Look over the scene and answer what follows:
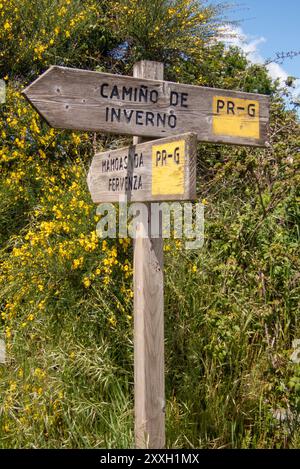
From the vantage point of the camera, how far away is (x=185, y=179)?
9.32ft

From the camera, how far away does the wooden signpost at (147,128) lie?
304 centimetres

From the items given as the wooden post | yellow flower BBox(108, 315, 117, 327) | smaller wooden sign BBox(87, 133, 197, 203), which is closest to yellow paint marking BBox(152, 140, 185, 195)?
smaller wooden sign BBox(87, 133, 197, 203)

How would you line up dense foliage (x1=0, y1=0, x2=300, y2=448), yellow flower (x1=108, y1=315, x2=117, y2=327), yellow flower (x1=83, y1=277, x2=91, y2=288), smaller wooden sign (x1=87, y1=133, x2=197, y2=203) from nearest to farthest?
smaller wooden sign (x1=87, y1=133, x2=197, y2=203), dense foliage (x1=0, y1=0, x2=300, y2=448), yellow flower (x1=108, y1=315, x2=117, y2=327), yellow flower (x1=83, y1=277, x2=91, y2=288)

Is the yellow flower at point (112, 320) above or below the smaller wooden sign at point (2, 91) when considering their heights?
below

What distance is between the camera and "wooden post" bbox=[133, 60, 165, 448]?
10.2 feet

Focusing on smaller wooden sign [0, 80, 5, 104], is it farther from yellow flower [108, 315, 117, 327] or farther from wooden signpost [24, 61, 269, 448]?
wooden signpost [24, 61, 269, 448]

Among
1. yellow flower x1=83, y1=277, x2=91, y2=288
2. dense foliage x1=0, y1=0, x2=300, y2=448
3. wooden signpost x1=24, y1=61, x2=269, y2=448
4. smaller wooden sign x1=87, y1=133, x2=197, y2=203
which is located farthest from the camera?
yellow flower x1=83, y1=277, x2=91, y2=288

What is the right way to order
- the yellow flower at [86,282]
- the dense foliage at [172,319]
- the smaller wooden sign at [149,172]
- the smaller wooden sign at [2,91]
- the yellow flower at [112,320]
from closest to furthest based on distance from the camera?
the smaller wooden sign at [149,172] < the dense foliage at [172,319] < the yellow flower at [112,320] < the yellow flower at [86,282] < the smaller wooden sign at [2,91]

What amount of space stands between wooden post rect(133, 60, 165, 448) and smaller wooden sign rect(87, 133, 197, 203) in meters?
0.23

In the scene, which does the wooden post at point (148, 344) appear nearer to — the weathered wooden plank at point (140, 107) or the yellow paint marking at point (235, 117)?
the weathered wooden plank at point (140, 107)

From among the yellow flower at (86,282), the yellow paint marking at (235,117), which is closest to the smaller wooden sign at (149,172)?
the yellow paint marking at (235,117)

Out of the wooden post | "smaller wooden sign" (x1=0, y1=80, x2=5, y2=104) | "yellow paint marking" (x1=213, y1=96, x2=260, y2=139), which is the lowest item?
the wooden post

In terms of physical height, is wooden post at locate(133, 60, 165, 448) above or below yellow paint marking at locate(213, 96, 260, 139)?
below

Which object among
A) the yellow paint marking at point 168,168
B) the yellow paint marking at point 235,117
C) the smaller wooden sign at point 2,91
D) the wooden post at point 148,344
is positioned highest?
the smaller wooden sign at point 2,91
